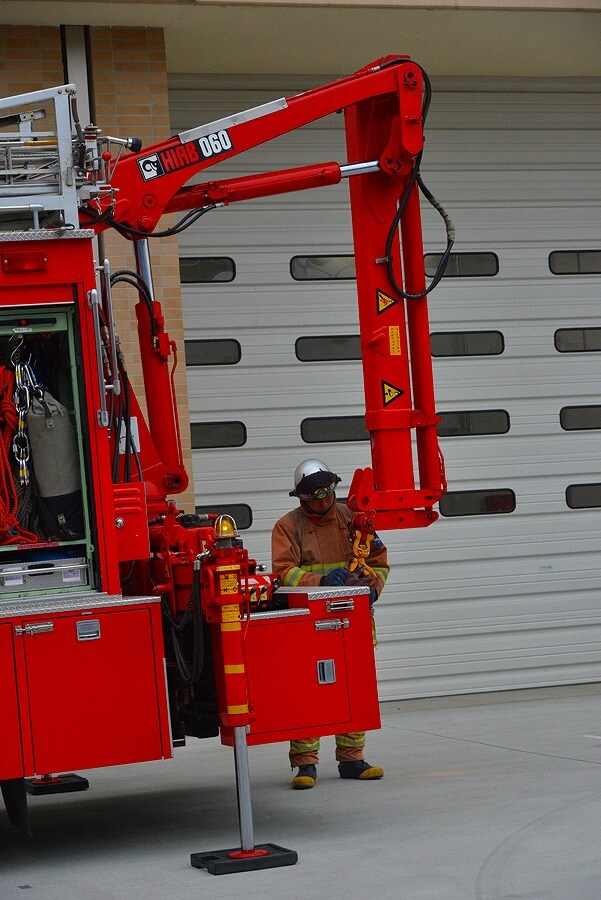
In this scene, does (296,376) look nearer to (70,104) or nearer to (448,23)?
(448,23)

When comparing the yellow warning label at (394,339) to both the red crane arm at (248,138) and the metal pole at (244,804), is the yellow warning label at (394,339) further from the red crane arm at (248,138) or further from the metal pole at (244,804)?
the metal pole at (244,804)

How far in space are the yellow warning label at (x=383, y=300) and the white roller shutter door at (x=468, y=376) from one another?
366 centimetres

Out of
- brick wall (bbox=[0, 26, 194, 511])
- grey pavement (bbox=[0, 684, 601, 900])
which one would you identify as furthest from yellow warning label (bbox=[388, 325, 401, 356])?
brick wall (bbox=[0, 26, 194, 511])

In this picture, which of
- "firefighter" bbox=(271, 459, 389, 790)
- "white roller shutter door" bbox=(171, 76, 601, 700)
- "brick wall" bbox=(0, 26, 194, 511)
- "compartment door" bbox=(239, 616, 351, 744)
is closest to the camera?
"compartment door" bbox=(239, 616, 351, 744)

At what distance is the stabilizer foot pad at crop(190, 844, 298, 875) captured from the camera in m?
6.34

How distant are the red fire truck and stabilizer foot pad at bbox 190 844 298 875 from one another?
0.01 metres

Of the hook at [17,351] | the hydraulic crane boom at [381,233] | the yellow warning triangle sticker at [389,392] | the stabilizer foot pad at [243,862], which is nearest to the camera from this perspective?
the stabilizer foot pad at [243,862]

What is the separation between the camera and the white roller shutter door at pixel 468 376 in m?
11.5

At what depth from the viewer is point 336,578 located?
8219mm

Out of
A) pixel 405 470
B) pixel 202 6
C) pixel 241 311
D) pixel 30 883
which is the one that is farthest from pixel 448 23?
pixel 30 883

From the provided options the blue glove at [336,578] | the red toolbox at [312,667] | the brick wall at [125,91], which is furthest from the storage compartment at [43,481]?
the brick wall at [125,91]

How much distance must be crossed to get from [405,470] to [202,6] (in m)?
4.27

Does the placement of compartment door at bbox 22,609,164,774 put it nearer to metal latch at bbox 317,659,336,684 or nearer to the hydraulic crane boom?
metal latch at bbox 317,659,336,684

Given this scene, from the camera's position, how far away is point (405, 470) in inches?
311
